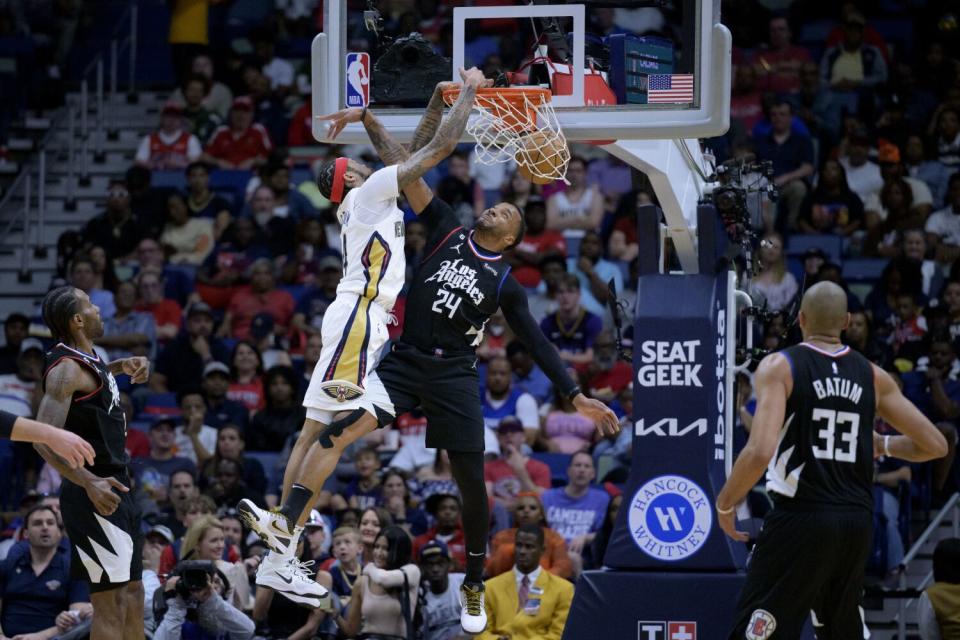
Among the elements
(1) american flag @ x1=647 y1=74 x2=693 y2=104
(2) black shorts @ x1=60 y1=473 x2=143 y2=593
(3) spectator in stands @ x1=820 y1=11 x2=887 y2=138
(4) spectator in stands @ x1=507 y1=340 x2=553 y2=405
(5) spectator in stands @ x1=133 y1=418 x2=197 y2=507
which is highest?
(3) spectator in stands @ x1=820 y1=11 x2=887 y2=138

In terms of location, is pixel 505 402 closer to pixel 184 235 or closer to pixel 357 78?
pixel 184 235

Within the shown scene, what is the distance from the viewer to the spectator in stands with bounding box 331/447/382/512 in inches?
548

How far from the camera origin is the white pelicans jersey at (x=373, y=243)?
8898mm

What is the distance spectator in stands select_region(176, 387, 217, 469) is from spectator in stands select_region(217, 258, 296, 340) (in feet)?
5.49

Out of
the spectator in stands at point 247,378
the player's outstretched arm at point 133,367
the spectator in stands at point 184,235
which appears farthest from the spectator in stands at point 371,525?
the spectator in stands at point 184,235

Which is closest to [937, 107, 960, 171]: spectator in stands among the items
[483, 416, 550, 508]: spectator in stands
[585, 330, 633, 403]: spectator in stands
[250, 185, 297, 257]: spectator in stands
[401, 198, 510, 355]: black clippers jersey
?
[585, 330, 633, 403]: spectator in stands

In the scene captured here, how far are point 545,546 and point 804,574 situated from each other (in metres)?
4.96

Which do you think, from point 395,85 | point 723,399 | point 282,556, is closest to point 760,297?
point 723,399

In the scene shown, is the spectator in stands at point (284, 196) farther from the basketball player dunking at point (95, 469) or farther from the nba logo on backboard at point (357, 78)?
Answer: the basketball player dunking at point (95, 469)

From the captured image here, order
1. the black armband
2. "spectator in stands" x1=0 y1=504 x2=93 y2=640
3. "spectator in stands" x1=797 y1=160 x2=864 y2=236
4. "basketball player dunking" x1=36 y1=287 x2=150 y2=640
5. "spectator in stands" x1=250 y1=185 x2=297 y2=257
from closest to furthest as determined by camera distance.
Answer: the black armband
"basketball player dunking" x1=36 y1=287 x2=150 y2=640
"spectator in stands" x1=0 y1=504 x2=93 y2=640
"spectator in stands" x1=797 y1=160 x2=864 y2=236
"spectator in stands" x1=250 y1=185 x2=297 y2=257

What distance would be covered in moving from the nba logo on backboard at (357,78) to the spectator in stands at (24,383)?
23.7 ft

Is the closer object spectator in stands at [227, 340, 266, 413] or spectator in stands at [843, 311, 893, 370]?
spectator in stands at [843, 311, 893, 370]

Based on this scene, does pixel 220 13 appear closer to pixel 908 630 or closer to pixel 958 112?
pixel 958 112

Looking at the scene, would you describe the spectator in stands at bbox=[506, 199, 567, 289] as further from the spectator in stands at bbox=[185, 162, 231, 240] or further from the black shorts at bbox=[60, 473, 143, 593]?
the black shorts at bbox=[60, 473, 143, 593]
